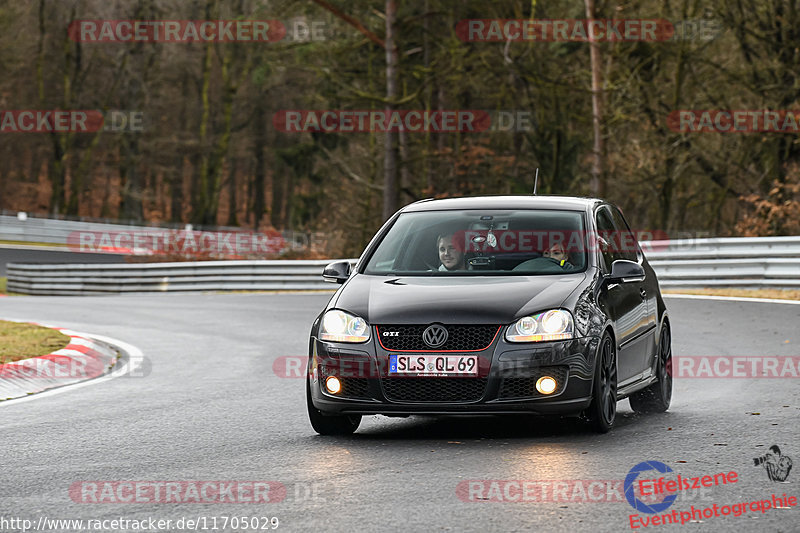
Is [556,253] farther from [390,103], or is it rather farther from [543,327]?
[390,103]

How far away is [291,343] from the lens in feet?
52.1

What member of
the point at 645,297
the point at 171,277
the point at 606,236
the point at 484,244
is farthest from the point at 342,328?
the point at 171,277

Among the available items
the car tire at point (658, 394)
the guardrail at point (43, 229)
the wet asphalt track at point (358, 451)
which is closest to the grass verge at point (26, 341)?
the wet asphalt track at point (358, 451)

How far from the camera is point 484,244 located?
30.0ft

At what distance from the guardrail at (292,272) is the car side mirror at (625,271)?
1369 cm

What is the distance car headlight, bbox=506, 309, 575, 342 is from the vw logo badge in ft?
1.32

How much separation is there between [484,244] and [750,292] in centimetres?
1414

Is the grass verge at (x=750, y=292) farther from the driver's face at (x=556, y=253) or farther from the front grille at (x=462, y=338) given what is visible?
the front grille at (x=462, y=338)

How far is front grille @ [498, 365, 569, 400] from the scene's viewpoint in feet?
25.5

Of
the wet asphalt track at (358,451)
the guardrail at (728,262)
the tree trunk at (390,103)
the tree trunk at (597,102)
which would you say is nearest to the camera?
the wet asphalt track at (358,451)

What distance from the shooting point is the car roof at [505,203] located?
938 centimetres

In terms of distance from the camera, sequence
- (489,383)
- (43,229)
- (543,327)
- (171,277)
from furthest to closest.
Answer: (43,229), (171,277), (543,327), (489,383)

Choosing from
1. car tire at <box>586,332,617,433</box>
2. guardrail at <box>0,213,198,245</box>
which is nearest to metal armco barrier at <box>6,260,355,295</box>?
car tire at <box>586,332,617,433</box>

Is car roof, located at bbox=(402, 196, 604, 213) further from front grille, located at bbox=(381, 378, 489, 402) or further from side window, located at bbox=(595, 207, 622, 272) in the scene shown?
front grille, located at bbox=(381, 378, 489, 402)
